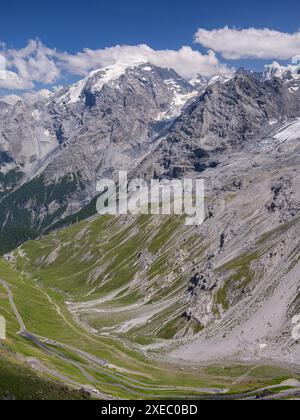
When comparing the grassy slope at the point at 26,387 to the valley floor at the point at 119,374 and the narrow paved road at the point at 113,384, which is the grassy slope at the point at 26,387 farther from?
the narrow paved road at the point at 113,384

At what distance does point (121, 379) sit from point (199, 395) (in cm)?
2571

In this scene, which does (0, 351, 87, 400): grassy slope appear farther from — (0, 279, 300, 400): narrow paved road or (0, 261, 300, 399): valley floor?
(0, 279, 300, 400): narrow paved road

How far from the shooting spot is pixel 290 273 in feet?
626

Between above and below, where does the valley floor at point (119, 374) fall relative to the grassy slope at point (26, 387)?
below

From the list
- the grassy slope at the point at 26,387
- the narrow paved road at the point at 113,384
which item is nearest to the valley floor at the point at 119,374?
the narrow paved road at the point at 113,384

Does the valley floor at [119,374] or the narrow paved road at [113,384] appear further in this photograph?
the narrow paved road at [113,384]

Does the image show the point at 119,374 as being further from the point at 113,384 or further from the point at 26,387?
the point at 26,387

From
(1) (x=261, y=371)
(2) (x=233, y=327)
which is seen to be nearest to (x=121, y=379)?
(1) (x=261, y=371)

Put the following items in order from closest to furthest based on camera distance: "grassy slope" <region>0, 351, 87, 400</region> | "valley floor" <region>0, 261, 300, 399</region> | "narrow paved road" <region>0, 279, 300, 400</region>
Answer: "grassy slope" <region>0, 351, 87, 400</region> < "valley floor" <region>0, 261, 300, 399</region> < "narrow paved road" <region>0, 279, 300, 400</region>

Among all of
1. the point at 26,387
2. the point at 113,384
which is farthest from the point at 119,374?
the point at 26,387

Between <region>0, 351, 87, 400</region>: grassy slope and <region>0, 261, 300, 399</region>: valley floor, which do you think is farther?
<region>0, 261, 300, 399</region>: valley floor

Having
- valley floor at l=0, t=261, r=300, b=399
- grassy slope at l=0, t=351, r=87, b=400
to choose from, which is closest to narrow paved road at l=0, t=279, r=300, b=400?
valley floor at l=0, t=261, r=300, b=399

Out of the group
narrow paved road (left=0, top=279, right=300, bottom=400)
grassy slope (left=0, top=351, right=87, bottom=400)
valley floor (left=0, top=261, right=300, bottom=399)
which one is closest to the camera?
grassy slope (left=0, top=351, right=87, bottom=400)
